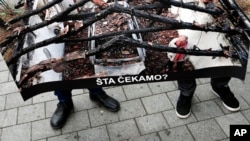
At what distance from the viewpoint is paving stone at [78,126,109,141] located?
10.5ft

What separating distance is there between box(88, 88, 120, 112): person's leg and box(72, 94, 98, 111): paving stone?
12cm

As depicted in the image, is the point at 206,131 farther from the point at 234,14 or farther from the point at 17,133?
the point at 17,133

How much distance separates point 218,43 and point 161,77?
1.46 ft

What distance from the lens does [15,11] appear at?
6.64 feet

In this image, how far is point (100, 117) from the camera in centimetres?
344

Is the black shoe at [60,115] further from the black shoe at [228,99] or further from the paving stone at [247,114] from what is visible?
the paving stone at [247,114]

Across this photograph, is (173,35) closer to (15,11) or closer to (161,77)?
(161,77)

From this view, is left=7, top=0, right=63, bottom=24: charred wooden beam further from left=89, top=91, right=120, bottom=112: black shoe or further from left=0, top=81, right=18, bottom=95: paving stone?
left=0, top=81, right=18, bottom=95: paving stone

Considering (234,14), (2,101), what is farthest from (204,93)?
(2,101)

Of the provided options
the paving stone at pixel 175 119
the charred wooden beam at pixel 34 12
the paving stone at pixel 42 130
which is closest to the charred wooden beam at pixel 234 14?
the charred wooden beam at pixel 34 12

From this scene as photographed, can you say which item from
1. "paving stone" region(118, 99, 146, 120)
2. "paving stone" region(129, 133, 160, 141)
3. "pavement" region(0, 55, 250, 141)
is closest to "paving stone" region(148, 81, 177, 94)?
"pavement" region(0, 55, 250, 141)

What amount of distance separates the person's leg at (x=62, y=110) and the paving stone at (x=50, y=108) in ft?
0.44

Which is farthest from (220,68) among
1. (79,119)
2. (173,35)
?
(79,119)

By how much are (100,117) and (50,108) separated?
621 mm
